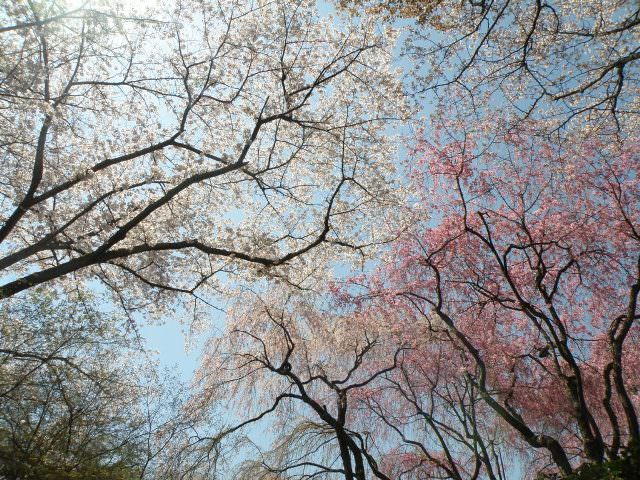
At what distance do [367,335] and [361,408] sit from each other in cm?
252

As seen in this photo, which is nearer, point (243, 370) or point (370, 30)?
point (370, 30)

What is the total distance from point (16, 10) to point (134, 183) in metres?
3.87

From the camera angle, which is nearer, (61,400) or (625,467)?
(625,467)

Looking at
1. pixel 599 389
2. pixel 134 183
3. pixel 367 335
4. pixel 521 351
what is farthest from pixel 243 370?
pixel 599 389

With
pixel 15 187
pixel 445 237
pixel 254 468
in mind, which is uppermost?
pixel 445 237

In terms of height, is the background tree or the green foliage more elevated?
the background tree

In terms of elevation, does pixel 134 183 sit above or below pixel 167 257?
above

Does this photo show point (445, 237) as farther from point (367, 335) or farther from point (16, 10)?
point (16, 10)

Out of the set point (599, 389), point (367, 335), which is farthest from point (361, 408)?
point (599, 389)

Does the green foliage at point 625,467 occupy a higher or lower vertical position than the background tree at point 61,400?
lower

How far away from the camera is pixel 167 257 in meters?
9.54

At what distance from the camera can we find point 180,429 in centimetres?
1041

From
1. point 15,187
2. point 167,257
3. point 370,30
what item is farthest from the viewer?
point 167,257

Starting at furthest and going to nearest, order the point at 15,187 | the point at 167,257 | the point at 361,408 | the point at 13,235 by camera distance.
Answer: the point at 361,408, the point at 167,257, the point at 13,235, the point at 15,187
